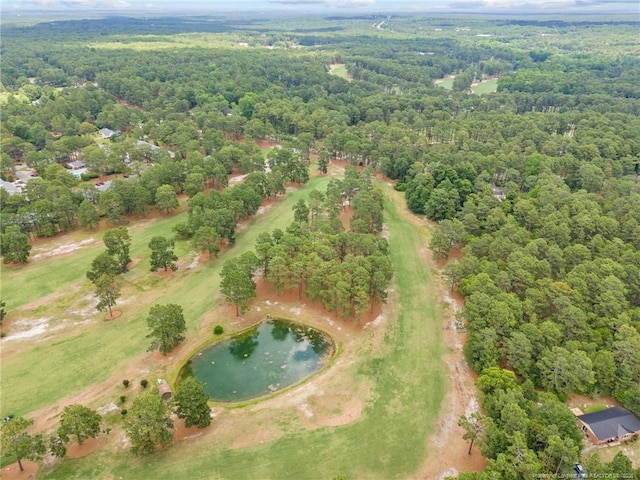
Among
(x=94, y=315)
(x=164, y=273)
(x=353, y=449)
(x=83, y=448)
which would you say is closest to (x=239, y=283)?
(x=164, y=273)

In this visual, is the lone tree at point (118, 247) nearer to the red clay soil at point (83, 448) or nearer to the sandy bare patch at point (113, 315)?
the sandy bare patch at point (113, 315)

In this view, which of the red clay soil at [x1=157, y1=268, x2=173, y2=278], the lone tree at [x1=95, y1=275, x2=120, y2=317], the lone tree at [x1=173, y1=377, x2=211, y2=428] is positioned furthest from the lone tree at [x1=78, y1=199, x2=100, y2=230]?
the lone tree at [x1=173, y1=377, x2=211, y2=428]

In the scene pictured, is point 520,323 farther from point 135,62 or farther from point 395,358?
point 135,62

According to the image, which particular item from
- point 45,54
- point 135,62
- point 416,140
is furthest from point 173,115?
point 45,54

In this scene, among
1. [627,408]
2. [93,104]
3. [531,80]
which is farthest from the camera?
[531,80]

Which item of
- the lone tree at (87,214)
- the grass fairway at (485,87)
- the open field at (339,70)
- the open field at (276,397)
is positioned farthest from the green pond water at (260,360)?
the open field at (339,70)

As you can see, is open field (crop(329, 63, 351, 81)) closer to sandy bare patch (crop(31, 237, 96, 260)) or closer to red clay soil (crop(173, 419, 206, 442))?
sandy bare patch (crop(31, 237, 96, 260))
